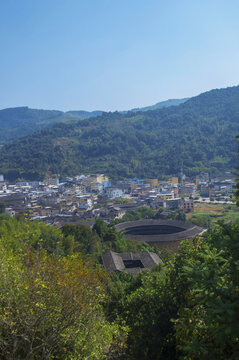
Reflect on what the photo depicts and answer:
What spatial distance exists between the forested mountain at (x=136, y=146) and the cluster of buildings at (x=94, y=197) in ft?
26.9

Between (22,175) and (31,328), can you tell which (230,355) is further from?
(22,175)

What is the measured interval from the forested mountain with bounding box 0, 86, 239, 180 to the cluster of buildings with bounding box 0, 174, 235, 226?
819 cm

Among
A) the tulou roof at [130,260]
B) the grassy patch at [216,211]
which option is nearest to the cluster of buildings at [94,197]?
the grassy patch at [216,211]

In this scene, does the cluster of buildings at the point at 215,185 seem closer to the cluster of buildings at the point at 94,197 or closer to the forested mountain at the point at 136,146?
the cluster of buildings at the point at 94,197

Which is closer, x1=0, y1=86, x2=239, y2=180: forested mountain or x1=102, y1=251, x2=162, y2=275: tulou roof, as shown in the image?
x1=102, y1=251, x2=162, y2=275: tulou roof

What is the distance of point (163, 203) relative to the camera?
151 feet

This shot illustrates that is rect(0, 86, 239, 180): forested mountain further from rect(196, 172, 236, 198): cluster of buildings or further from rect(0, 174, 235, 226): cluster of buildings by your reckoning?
rect(0, 174, 235, 226): cluster of buildings

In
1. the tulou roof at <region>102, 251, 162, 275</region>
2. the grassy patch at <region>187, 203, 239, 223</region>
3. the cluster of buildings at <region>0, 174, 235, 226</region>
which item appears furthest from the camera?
the cluster of buildings at <region>0, 174, 235, 226</region>

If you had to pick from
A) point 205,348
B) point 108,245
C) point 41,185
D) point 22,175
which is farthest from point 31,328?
point 22,175

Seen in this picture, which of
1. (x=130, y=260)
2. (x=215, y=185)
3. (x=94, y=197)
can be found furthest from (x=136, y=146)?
(x=130, y=260)

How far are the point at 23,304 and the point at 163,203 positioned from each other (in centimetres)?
4154

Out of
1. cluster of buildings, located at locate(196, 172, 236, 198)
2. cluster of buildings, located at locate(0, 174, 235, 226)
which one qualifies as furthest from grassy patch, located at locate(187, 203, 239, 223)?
cluster of buildings, located at locate(196, 172, 236, 198)

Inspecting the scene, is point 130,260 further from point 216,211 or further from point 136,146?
point 136,146

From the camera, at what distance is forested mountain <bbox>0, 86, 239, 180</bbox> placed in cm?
7869
